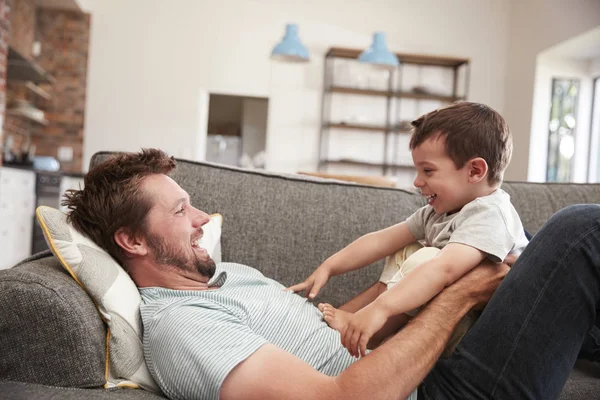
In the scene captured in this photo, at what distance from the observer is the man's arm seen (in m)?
1.08

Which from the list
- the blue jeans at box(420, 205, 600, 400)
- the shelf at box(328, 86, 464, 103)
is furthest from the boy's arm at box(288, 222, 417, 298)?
the shelf at box(328, 86, 464, 103)

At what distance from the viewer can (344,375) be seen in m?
1.12

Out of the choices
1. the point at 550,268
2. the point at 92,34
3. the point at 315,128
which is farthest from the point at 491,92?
the point at 550,268

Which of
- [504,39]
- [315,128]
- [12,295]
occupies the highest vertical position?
[504,39]

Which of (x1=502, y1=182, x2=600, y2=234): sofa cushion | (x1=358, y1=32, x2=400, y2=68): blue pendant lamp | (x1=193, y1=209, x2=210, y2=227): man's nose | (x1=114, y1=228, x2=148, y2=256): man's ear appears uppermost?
(x1=358, y1=32, x2=400, y2=68): blue pendant lamp

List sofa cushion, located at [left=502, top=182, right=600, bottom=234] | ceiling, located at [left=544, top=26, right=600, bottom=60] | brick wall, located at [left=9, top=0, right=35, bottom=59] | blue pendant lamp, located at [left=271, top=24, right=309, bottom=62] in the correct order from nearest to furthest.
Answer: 1. sofa cushion, located at [left=502, top=182, right=600, bottom=234]
2. blue pendant lamp, located at [left=271, top=24, right=309, bottom=62]
3. ceiling, located at [left=544, top=26, right=600, bottom=60]
4. brick wall, located at [left=9, top=0, right=35, bottom=59]

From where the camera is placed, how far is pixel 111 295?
49.6 inches

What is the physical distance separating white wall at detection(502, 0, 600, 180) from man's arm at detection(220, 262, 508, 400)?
18.0 ft

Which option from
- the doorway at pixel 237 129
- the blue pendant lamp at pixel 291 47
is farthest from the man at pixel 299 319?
the doorway at pixel 237 129

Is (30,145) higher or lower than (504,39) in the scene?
lower

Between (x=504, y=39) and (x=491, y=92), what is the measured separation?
70cm

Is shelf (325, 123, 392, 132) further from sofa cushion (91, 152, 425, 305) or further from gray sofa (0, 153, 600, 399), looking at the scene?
sofa cushion (91, 152, 425, 305)

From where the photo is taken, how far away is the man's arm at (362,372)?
3.55 feet

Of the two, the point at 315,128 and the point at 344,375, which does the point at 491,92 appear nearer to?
the point at 315,128
